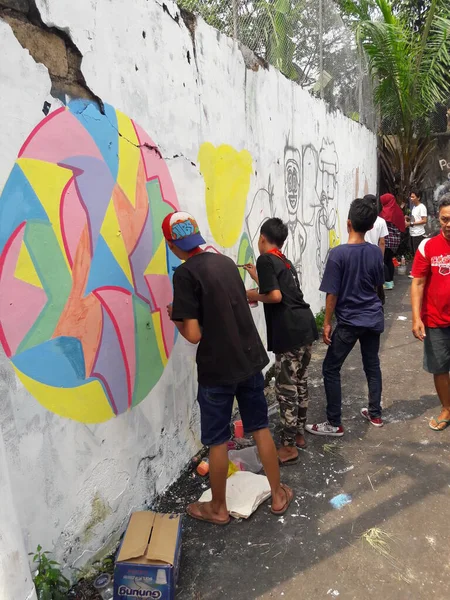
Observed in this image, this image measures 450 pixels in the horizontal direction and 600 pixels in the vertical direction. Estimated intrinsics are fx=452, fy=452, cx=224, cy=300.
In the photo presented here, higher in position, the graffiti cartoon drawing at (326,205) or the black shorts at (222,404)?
the graffiti cartoon drawing at (326,205)

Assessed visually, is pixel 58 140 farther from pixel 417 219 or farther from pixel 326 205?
pixel 417 219

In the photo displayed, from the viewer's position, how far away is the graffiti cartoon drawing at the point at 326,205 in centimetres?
607

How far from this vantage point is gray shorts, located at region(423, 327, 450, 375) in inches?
128

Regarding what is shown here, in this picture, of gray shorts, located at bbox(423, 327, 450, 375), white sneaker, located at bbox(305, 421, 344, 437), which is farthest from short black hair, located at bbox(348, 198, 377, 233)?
white sneaker, located at bbox(305, 421, 344, 437)

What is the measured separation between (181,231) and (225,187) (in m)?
1.32

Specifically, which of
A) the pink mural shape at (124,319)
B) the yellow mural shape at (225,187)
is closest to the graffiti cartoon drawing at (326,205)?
the yellow mural shape at (225,187)

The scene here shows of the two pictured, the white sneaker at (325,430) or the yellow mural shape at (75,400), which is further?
the white sneaker at (325,430)

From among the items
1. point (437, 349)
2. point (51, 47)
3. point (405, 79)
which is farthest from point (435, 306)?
point (405, 79)

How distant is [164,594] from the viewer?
79.0 inches

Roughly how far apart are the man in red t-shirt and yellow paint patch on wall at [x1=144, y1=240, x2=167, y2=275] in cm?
180

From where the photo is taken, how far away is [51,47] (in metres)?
1.88

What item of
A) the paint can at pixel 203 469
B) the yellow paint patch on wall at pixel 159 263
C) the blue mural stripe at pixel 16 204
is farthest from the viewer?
the paint can at pixel 203 469

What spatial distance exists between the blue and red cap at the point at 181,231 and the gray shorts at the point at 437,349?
6.55 ft

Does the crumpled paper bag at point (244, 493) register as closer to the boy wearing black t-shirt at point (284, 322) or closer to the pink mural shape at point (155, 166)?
the boy wearing black t-shirt at point (284, 322)
